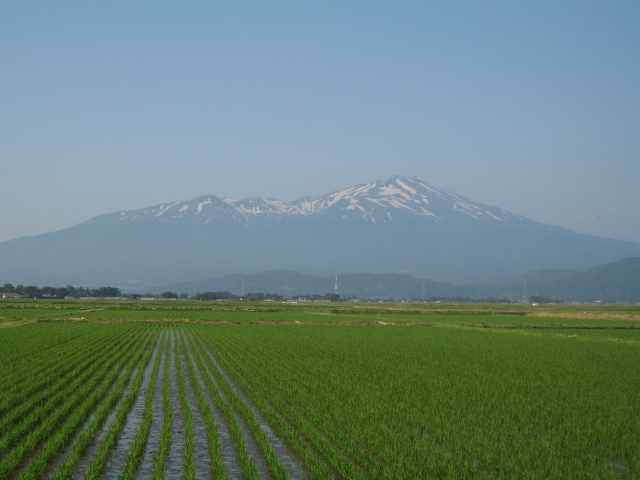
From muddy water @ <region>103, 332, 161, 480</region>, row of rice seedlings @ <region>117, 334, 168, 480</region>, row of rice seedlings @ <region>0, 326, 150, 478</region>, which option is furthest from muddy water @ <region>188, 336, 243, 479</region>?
row of rice seedlings @ <region>0, 326, 150, 478</region>

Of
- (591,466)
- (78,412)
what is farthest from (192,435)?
(591,466)

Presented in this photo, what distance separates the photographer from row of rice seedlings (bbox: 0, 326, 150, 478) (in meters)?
8.05

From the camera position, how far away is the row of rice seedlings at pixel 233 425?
304 inches

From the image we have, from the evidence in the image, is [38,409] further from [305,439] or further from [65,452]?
[305,439]

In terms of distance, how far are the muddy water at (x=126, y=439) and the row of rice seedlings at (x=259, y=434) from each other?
66.1 inches

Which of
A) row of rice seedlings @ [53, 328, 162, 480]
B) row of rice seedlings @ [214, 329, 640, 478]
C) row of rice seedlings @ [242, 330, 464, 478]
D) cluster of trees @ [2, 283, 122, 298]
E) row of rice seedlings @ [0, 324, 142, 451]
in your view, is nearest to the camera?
row of rice seedlings @ [53, 328, 162, 480]

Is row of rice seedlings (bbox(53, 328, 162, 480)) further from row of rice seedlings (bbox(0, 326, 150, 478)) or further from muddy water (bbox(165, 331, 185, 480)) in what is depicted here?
muddy water (bbox(165, 331, 185, 480))

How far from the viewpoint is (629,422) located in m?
10.6

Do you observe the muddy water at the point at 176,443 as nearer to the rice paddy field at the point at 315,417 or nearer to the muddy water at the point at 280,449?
the rice paddy field at the point at 315,417

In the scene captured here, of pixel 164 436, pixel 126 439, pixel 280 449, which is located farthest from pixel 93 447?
pixel 280 449

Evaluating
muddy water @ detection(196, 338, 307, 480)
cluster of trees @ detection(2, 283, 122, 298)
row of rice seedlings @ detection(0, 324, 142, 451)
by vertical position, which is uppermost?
cluster of trees @ detection(2, 283, 122, 298)

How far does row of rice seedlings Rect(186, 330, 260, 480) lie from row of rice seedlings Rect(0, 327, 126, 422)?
3163 millimetres

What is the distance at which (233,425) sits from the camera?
10117 mm

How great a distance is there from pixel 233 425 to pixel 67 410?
124 inches
